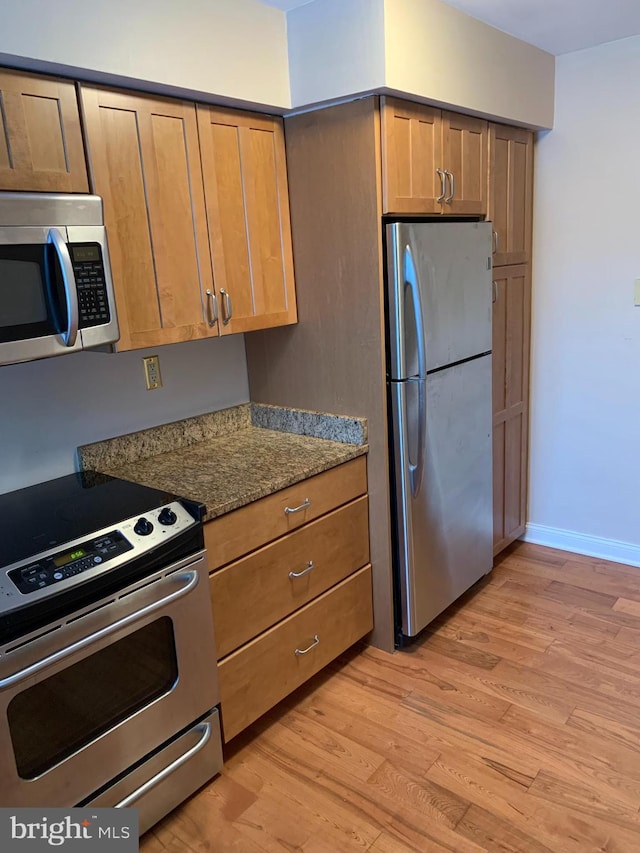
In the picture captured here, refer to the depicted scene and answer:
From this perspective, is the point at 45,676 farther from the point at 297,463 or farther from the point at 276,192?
the point at 276,192

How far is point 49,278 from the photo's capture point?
155cm

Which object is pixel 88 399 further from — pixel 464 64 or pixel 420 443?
pixel 464 64

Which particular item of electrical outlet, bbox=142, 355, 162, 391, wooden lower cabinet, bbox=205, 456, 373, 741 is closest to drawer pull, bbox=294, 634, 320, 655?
wooden lower cabinet, bbox=205, 456, 373, 741

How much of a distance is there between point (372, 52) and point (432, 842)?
2.25 metres

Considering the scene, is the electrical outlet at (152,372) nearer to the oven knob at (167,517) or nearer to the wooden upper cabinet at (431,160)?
the oven knob at (167,517)

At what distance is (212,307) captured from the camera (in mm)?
2053

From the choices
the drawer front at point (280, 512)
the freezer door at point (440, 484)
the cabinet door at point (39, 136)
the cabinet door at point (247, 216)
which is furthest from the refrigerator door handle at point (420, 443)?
the cabinet door at point (39, 136)

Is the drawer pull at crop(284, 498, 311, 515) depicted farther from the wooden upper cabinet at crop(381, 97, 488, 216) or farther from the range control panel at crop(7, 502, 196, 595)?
the wooden upper cabinet at crop(381, 97, 488, 216)

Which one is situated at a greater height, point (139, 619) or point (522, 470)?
point (139, 619)

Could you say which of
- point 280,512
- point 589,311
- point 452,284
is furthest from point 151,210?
point 589,311

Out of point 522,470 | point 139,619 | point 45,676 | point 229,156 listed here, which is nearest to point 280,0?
point 229,156

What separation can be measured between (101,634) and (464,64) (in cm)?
219

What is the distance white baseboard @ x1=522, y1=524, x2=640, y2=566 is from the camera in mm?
3084

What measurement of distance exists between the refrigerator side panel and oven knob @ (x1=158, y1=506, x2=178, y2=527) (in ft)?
3.46
